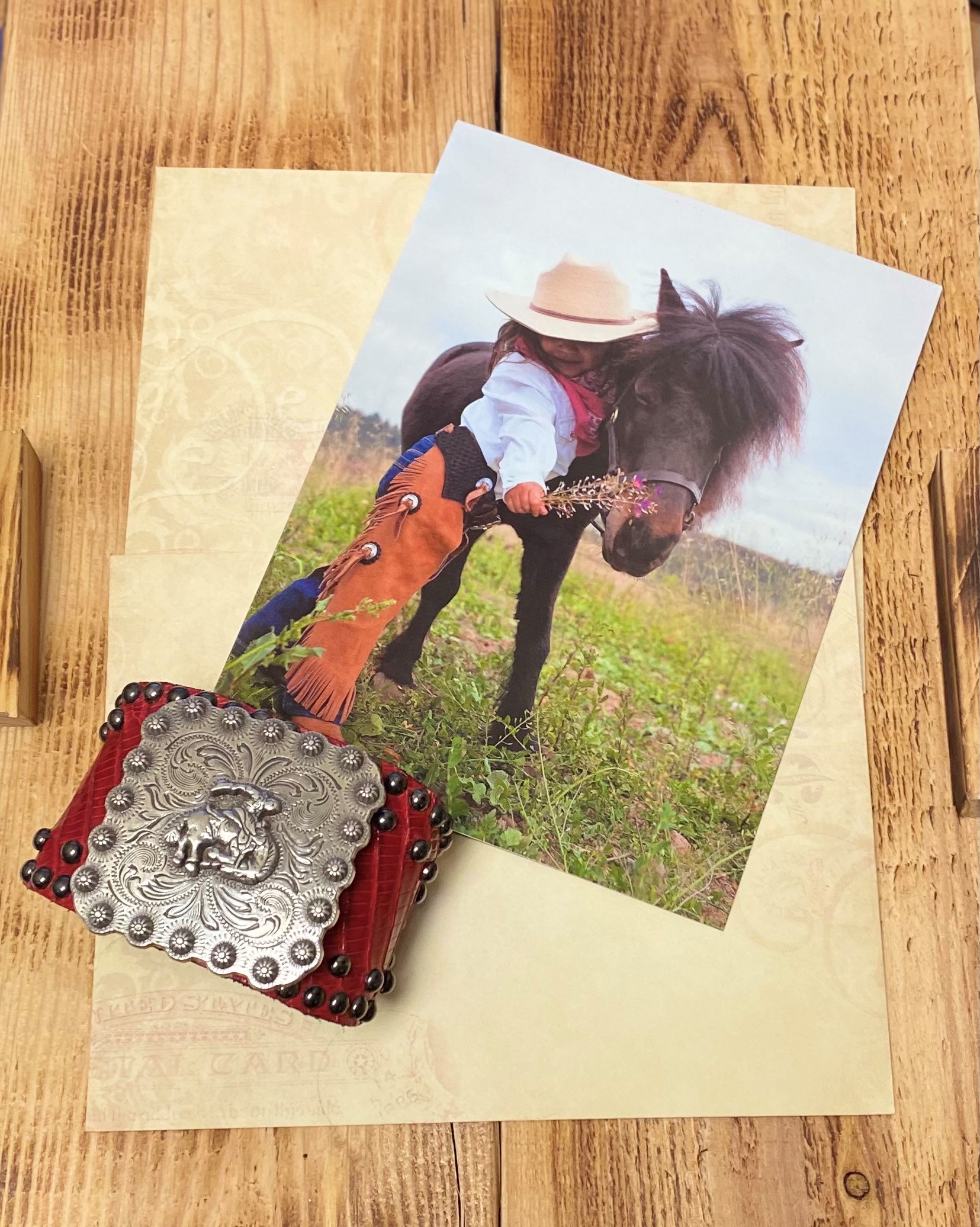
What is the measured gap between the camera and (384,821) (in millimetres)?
452

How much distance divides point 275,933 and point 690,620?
28cm

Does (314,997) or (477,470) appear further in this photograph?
(477,470)

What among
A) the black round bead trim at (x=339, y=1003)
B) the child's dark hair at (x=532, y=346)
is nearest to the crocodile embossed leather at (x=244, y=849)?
the black round bead trim at (x=339, y=1003)

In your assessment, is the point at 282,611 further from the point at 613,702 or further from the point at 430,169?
the point at 430,169

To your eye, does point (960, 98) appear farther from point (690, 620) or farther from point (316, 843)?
point (316, 843)

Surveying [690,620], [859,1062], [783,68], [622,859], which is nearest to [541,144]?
[783,68]

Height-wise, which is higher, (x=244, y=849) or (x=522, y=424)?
(x=522, y=424)

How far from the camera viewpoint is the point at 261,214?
602 millimetres

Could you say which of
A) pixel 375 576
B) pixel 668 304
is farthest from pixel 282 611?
pixel 668 304

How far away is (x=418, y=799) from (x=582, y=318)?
31 centimetres

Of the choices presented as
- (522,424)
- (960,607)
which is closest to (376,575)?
(522,424)

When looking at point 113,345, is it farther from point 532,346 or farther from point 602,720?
point 602,720

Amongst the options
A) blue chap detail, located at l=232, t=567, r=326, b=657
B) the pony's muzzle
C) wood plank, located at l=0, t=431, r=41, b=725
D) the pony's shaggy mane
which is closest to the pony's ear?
the pony's shaggy mane

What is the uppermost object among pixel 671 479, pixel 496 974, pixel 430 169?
pixel 430 169
